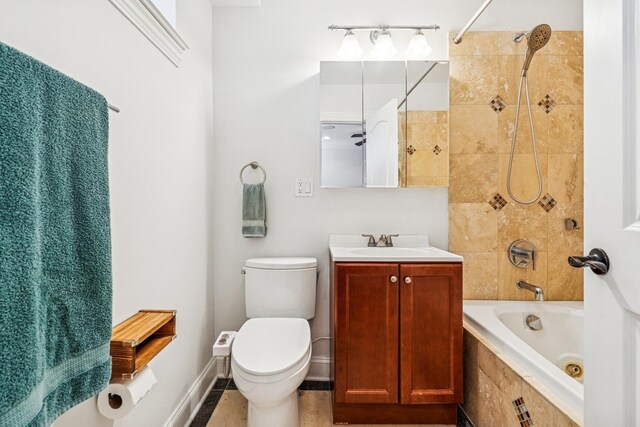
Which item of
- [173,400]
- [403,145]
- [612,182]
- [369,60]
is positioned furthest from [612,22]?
[173,400]

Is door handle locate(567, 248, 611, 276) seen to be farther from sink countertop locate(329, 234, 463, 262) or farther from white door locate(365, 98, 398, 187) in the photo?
white door locate(365, 98, 398, 187)

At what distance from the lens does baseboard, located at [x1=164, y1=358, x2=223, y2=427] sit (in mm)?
1417

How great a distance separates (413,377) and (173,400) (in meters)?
1.15

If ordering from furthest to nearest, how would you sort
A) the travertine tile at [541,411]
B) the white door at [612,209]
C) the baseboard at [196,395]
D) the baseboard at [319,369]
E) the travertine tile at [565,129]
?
the baseboard at [319,369], the travertine tile at [565,129], the baseboard at [196,395], the travertine tile at [541,411], the white door at [612,209]

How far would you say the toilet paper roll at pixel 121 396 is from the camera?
864 millimetres

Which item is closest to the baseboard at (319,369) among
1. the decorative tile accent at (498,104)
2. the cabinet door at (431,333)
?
the cabinet door at (431,333)

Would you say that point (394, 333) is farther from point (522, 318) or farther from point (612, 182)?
point (612, 182)

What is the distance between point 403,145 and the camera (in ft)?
6.17

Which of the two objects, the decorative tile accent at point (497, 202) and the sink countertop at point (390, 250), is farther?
the decorative tile accent at point (497, 202)

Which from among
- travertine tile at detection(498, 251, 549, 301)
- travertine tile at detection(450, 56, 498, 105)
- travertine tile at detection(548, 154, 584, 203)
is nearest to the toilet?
travertine tile at detection(498, 251, 549, 301)

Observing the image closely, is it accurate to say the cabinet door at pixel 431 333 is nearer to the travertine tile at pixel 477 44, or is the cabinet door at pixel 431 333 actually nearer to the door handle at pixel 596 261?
the door handle at pixel 596 261

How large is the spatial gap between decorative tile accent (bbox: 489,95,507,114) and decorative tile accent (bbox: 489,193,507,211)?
1.73 ft

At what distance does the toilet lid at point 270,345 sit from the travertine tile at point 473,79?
1660 millimetres

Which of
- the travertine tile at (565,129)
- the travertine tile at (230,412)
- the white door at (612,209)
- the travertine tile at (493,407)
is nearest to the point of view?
the white door at (612,209)
